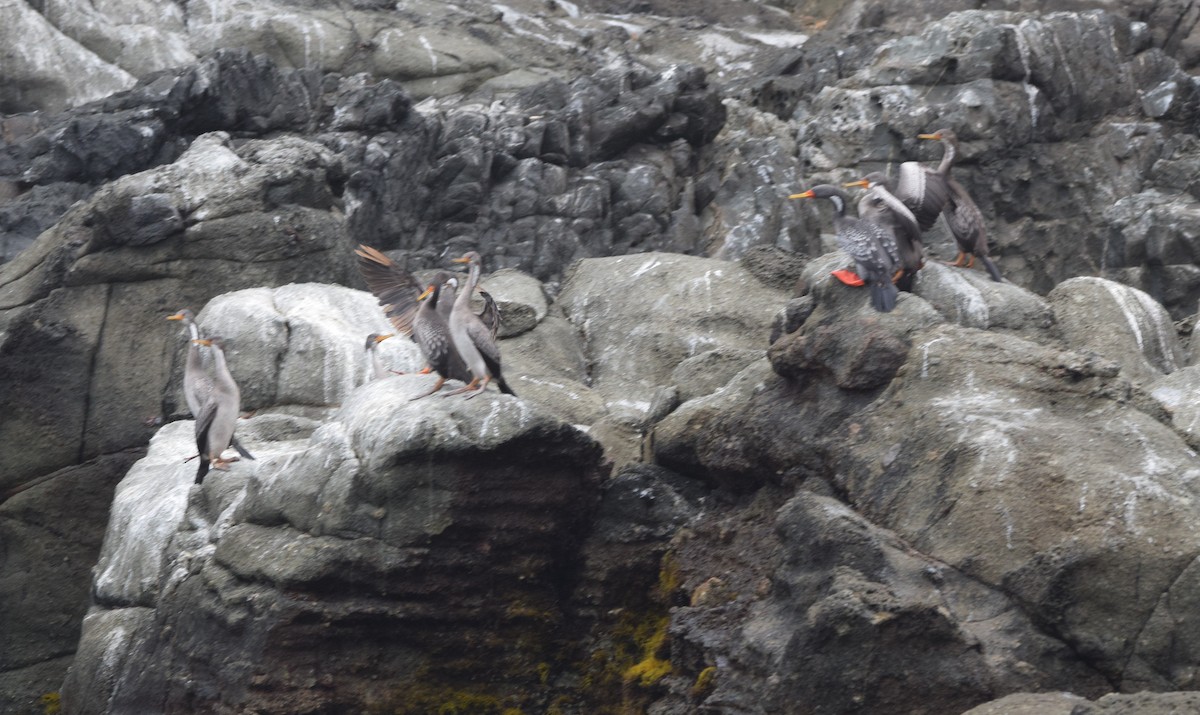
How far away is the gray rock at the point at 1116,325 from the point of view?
12312 mm

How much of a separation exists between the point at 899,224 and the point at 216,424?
519cm

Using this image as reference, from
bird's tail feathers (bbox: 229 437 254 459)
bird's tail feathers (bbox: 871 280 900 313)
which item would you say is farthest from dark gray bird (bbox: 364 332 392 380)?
bird's tail feathers (bbox: 871 280 900 313)

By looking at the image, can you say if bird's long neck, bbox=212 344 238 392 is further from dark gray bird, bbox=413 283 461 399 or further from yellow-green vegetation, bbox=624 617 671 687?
yellow-green vegetation, bbox=624 617 671 687

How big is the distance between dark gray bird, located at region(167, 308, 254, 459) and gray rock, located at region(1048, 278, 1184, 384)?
6433 mm

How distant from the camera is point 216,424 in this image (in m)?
11.9

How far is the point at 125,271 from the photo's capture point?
589 inches

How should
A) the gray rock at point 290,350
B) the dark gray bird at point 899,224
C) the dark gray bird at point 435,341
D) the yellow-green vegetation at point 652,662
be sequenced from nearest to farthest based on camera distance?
1. the yellow-green vegetation at point 652,662
2. the dark gray bird at point 435,341
3. the dark gray bird at point 899,224
4. the gray rock at point 290,350

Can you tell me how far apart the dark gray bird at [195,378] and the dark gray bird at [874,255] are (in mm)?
4866

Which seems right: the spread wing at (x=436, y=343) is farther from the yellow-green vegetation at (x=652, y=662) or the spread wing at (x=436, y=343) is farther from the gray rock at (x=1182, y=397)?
the gray rock at (x=1182, y=397)

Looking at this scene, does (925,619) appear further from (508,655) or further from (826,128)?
(826,128)

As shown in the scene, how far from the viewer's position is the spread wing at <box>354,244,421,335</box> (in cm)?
1296

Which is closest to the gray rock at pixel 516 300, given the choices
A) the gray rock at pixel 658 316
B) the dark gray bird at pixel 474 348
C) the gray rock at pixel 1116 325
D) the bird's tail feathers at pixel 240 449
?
the gray rock at pixel 658 316

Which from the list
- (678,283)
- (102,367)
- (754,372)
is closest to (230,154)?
(102,367)

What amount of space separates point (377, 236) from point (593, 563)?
35.2 ft
